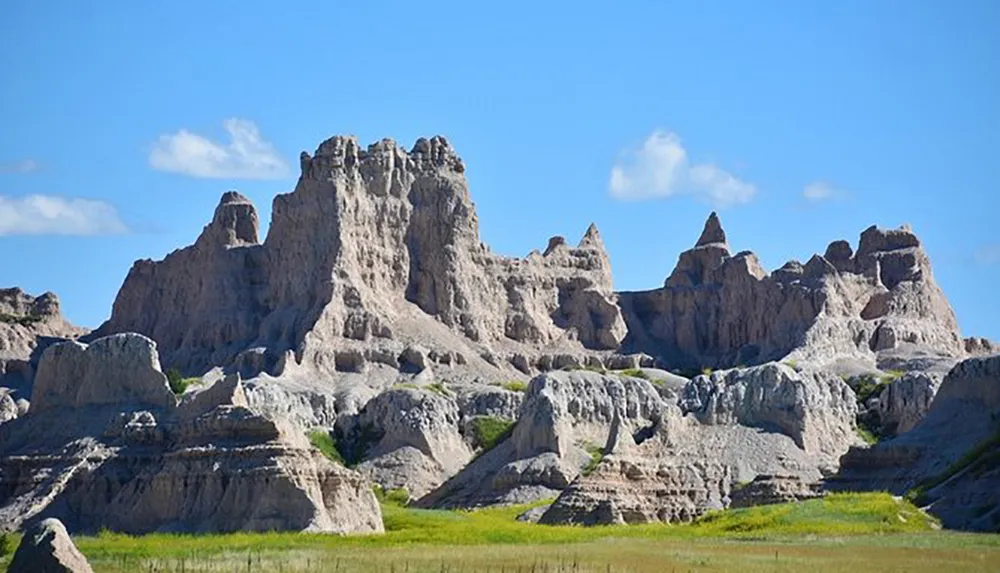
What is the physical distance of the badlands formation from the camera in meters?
97.6

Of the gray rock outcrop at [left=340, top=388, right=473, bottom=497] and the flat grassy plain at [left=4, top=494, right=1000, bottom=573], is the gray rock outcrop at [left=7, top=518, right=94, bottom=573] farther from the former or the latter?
the gray rock outcrop at [left=340, top=388, right=473, bottom=497]

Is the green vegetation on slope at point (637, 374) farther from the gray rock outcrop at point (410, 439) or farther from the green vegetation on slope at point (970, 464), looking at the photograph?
the green vegetation on slope at point (970, 464)

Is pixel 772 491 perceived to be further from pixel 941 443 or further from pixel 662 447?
pixel 662 447

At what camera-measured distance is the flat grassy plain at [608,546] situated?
234ft

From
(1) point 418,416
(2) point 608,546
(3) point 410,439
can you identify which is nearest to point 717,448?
(3) point 410,439

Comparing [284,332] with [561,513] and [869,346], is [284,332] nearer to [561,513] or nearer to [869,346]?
[869,346]

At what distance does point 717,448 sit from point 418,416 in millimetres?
29770

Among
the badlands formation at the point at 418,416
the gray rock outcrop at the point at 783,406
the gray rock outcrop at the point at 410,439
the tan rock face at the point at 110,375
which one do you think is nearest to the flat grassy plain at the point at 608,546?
the badlands formation at the point at 418,416

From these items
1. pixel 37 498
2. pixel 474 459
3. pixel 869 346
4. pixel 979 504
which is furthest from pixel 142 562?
pixel 869 346

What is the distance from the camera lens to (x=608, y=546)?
279ft

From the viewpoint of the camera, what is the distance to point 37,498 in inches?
4018

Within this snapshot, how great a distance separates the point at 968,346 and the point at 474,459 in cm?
5983

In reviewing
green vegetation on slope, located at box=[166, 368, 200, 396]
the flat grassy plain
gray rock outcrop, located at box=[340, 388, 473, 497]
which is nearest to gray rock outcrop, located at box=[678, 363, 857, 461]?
gray rock outcrop, located at box=[340, 388, 473, 497]

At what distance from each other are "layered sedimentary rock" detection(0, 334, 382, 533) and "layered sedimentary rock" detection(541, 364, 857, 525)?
76.3ft
